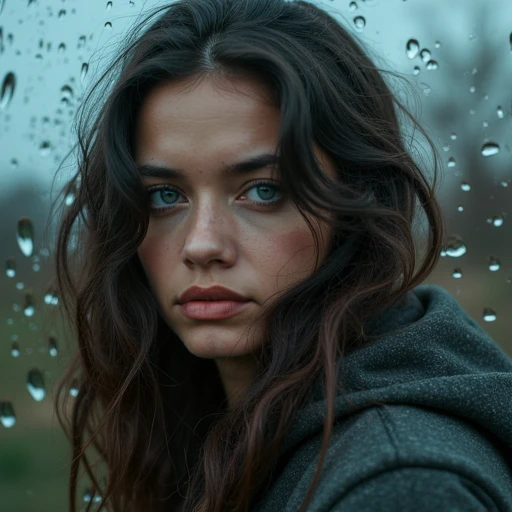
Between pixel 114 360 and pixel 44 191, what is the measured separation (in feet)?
1.47

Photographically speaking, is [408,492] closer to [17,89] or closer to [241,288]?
[241,288]

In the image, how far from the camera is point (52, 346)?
1.65 m

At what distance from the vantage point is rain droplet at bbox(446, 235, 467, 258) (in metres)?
1.61

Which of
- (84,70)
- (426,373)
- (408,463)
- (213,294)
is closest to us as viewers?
(408,463)

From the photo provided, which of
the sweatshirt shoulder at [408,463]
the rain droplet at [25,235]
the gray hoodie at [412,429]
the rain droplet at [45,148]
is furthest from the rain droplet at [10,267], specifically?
the sweatshirt shoulder at [408,463]

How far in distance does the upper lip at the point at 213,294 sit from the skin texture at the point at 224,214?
0.01 metres

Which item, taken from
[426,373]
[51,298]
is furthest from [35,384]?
[426,373]

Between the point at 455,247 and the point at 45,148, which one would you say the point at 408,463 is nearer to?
the point at 455,247

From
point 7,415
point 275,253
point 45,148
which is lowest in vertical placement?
point 7,415

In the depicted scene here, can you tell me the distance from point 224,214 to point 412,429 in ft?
1.69

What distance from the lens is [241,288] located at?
4.02 feet

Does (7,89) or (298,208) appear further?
(7,89)

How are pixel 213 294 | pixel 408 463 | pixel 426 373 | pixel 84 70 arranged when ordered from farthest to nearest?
pixel 84 70 < pixel 213 294 < pixel 426 373 < pixel 408 463

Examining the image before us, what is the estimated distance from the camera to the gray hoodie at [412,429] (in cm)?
89
